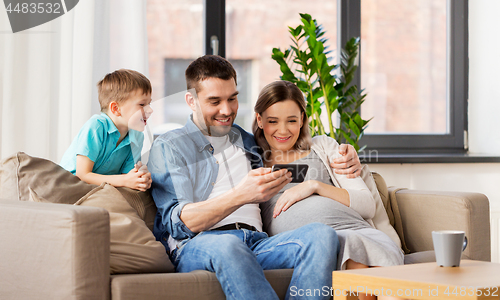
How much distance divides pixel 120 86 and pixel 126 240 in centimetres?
67

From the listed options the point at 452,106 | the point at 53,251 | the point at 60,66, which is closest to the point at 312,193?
the point at 53,251

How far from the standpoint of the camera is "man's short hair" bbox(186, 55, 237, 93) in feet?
5.49

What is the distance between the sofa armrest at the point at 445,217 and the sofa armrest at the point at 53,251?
119 centimetres

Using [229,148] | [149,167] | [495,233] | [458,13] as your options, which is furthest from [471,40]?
[149,167]

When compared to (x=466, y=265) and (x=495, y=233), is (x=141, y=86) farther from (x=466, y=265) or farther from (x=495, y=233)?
(x=495, y=233)

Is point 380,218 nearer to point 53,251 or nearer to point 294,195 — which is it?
point 294,195

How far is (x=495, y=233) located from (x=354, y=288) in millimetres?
1901

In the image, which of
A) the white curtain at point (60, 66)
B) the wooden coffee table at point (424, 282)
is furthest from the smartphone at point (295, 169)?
the white curtain at point (60, 66)

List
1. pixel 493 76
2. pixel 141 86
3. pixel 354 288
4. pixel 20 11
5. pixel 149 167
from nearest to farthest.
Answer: pixel 354 288 < pixel 149 167 < pixel 141 86 < pixel 20 11 < pixel 493 76

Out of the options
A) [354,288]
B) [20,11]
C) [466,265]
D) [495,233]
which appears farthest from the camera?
[495,233]

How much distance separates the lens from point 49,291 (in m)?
1.17

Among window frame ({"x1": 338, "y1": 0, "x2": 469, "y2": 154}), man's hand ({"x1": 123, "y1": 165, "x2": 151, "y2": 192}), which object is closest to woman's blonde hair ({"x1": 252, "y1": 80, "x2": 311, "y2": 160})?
man's hand ({"x1": 123, "y1": 165, "x2": 151, "y2": 192})

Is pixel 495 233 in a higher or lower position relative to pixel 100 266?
lower

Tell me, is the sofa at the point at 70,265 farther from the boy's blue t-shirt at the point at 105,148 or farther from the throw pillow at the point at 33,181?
the boy's blue t-shirt at the point at 105,148
